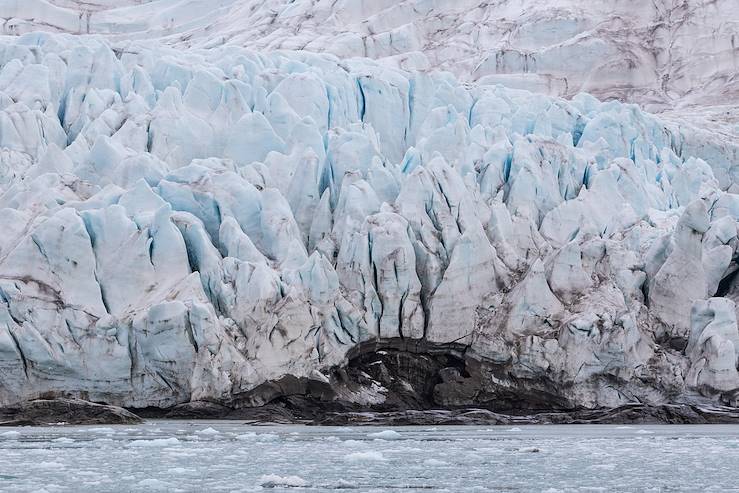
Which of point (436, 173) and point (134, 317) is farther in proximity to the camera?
point (436, 173)

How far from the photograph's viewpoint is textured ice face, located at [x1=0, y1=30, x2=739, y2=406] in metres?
22.2

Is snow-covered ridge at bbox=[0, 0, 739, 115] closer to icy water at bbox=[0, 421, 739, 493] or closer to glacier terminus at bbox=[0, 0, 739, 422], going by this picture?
glacier terminus at bbox=[0, 0, 739, 422]

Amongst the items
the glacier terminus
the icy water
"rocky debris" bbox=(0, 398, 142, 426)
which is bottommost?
the icy water

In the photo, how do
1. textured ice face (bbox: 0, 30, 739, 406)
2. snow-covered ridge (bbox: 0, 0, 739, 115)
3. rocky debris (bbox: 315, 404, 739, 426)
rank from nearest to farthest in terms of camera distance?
textured ice face (bbox: 0, 30, 739, 406) → rocky debris (bbox: 315, 404, 739, 426) → snow-covered ridge (bbox: 0, 0, 739, 115)

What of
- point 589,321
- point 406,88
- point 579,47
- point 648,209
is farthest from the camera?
point 579,47

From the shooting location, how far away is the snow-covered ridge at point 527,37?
131 ft

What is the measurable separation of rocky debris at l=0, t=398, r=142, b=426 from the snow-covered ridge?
62.4ft

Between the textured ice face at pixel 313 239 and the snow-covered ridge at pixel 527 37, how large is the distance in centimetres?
940

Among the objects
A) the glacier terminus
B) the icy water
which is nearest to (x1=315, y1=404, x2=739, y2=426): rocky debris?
the glacier terminus

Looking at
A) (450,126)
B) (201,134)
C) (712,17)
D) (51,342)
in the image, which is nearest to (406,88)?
(450,126)

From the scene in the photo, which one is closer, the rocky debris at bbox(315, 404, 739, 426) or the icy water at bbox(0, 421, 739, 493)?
the icy water at bbox(0, 421, 739, 493)

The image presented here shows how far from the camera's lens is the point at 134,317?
22.1m

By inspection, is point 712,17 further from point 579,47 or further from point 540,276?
point 540,276

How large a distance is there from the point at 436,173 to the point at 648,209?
5.42 m
